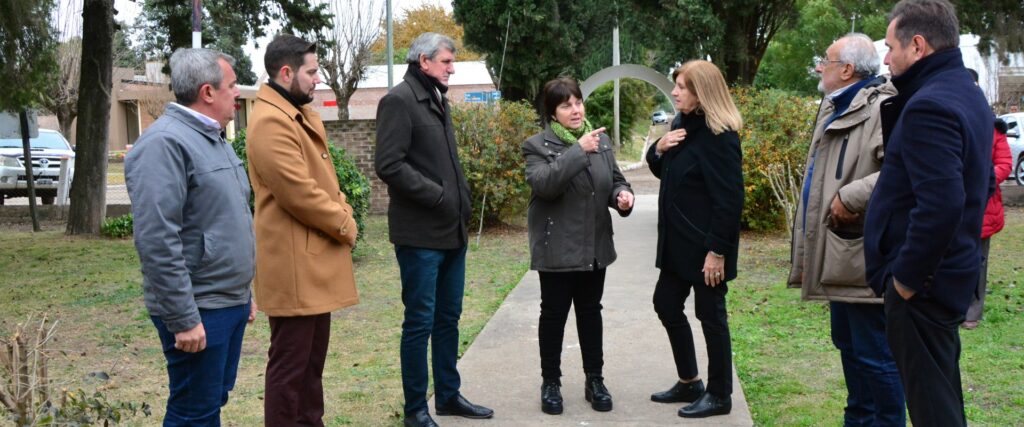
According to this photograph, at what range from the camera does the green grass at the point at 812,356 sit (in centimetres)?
504

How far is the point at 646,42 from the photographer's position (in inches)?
877

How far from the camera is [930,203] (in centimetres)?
305

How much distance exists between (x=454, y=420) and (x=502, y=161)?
8692mm

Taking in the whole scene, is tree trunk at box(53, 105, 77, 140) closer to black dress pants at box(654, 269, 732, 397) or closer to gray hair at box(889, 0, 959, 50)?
black dress pants at box(654, 269, 732, 397)

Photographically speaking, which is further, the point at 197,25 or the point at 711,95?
the point at 197,25

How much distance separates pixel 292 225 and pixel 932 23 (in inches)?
98.1

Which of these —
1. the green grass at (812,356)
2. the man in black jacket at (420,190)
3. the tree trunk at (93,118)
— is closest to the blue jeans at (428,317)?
the man in black jacket at (420,190)

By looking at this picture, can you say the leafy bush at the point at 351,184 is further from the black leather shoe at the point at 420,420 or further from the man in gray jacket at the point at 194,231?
the man in gray jacket at the point at 194,231

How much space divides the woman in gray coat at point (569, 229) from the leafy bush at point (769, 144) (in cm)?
696

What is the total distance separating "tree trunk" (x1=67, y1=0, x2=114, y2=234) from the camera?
13.9 m

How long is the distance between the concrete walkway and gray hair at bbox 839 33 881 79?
179 centimetres

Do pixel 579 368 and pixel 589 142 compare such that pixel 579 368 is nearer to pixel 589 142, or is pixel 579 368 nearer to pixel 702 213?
pixel 702 213

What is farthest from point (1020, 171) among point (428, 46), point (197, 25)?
point (428, 46)

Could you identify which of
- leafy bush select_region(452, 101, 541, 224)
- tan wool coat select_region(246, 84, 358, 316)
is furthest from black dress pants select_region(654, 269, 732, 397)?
leafy bush select_region(452, 101, 541, 224)
